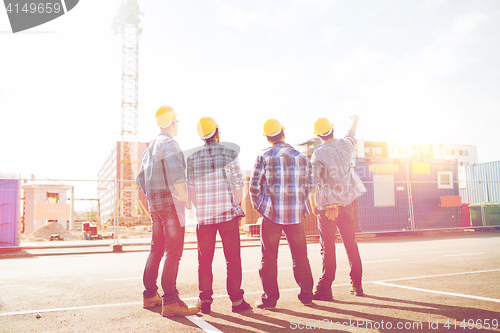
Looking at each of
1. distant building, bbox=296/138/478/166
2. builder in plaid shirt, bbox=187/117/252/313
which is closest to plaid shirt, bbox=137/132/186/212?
builder in plaid shirt, bbox=187/117/252/313

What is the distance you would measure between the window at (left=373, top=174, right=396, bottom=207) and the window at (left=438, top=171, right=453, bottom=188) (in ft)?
9.73

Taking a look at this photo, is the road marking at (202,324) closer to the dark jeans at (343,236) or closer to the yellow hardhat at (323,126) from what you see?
the dark jeans at (343,236)

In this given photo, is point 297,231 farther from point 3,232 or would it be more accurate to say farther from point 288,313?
point 3,232

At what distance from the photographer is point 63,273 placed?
265 inches

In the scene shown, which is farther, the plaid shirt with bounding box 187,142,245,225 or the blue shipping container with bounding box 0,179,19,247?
the blue shipping container with bounding box 0,179,19,247

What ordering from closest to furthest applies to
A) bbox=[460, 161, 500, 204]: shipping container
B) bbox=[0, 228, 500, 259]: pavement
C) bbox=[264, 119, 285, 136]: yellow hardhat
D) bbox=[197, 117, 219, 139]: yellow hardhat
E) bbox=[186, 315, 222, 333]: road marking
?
bbox=[186, 315, 222, 333]: road marking → bbox=[197, 117, 219, 139]: yellow hardhat → bbox=[264, 119, 285, 136]: yellow hardhat → bbox=[0, 228, 500, 259]: pavement → bbox=[460, 161, 500, 204]: shipping container

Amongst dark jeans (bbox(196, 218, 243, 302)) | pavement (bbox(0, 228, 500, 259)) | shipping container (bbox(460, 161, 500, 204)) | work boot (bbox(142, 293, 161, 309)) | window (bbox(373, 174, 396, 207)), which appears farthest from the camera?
shipping container (bbox(460, 161, 500, 204))

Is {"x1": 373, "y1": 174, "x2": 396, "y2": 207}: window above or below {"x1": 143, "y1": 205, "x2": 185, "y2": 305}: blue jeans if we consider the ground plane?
above

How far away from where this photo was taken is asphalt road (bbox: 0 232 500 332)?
326 cm

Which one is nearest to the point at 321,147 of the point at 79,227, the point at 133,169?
the point at 79,227

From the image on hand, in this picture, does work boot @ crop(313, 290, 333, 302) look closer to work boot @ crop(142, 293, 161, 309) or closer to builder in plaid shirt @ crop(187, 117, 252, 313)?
A: builder in plaid shirt @ crop(187, 117, 252, 313)

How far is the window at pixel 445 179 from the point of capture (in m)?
17.9

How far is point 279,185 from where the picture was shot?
13.7 feet

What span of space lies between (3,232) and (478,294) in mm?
12717
